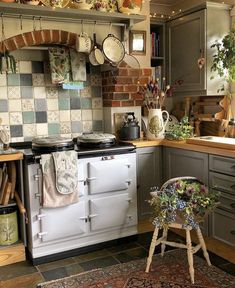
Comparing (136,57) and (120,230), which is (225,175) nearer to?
(120,230)

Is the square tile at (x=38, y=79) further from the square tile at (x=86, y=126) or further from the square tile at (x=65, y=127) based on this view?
the square tile at (x=86, y=126)

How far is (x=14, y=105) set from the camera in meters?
3.06

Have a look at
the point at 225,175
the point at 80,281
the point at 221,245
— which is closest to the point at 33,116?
the point at 80,281

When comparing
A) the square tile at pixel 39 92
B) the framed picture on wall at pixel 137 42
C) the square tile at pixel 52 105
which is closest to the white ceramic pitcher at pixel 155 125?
the framed picture on wall at pixel 137 42

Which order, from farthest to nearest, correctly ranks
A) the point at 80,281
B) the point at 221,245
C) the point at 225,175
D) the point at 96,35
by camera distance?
1. the point at 96,35
2. the point at 221,245
3. the point at 225,175
4. the point at 80,281

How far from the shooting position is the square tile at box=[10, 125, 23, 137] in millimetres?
3064

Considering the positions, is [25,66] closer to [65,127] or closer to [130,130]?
[65,127]

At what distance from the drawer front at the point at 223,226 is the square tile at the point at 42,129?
1.58 meters

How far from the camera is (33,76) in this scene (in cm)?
311

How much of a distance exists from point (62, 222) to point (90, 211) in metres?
0.24

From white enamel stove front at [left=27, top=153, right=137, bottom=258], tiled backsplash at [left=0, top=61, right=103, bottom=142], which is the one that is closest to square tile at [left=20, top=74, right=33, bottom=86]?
tiled backsplash at [left=0, top=61, right=103, bottom=142]

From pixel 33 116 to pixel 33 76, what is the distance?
343 millimetres

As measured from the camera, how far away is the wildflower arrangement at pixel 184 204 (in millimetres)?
2324

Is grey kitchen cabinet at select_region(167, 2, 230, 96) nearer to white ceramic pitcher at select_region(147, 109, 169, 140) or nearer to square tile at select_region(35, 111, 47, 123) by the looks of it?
white ceramic pitcher at select_region(147, 109, 169, 140)
